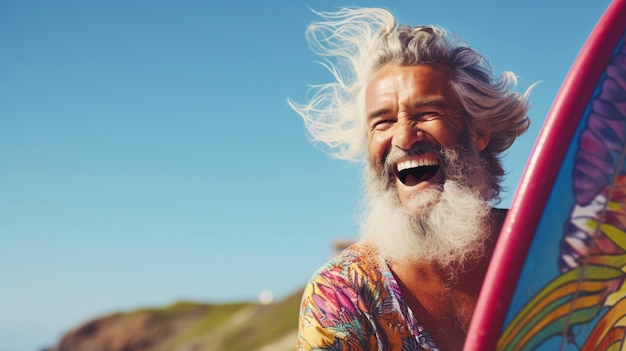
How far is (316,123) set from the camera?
4.00 meters

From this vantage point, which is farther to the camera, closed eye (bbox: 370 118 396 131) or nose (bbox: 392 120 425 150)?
closed eye (bbox: 370 118 396 131)

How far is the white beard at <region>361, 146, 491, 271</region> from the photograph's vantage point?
3133 mm

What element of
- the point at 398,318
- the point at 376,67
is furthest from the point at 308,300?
the point at 376,67

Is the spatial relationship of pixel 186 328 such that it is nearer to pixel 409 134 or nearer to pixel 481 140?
pixel 481 140

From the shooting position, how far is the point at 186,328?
140 ft

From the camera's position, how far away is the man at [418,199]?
2.96 meters

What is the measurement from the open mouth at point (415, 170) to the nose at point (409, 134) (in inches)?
3.0

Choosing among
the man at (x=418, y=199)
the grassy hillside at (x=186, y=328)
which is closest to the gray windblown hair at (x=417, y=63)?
the man at (x=418, y=199)

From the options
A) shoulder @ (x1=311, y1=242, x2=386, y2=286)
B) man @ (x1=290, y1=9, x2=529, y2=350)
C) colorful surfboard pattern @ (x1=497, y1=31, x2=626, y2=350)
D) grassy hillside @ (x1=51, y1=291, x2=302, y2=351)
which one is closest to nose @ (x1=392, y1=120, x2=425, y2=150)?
man @ (x1=290, y1=9, x2=529, y2=350)

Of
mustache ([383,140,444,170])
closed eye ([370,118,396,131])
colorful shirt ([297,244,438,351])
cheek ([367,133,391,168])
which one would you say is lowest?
colorful shirt ([297,244,438,351])

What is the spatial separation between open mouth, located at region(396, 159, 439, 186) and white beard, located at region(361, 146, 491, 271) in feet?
0.20

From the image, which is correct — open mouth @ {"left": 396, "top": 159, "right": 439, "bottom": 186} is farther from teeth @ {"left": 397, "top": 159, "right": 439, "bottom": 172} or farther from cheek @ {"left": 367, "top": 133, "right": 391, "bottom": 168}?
cheek @ {"left": 367, "top": 133, "right": 391, "bottom": 168}

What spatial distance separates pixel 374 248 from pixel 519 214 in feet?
5.16

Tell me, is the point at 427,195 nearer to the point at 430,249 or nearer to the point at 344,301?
the point at 430,249
